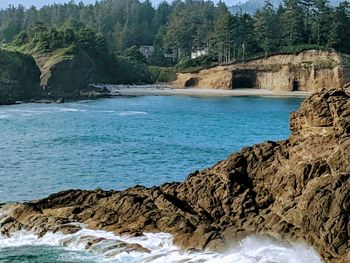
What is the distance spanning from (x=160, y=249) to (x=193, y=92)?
260 ft

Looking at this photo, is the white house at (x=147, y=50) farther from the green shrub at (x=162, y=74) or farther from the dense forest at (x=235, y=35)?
the green shrub at (x=162, y=74)

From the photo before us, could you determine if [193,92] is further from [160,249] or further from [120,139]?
[160,249]

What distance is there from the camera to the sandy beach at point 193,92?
90625 millimetres

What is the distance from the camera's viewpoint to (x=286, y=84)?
9281 centimetres

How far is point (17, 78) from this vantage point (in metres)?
80.1

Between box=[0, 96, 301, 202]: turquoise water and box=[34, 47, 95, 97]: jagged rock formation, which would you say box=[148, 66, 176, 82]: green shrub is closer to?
box=[34, 47, 95, 97]: jagged rock formation

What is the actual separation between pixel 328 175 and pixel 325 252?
2.19m

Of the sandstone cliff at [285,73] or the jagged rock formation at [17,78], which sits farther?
the sandstone cliff at [285,73]

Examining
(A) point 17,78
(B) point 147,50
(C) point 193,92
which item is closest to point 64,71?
(A) point 17,78

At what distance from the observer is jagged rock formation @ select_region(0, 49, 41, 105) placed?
7819cm

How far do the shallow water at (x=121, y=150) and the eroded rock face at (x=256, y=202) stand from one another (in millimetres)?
504

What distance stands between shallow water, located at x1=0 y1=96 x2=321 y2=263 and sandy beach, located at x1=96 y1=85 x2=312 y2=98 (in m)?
9.96

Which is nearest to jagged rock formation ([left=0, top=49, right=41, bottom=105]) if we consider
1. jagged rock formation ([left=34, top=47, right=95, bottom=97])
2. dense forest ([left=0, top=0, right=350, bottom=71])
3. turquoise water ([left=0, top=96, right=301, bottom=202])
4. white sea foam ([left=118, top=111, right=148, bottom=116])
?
jagged rock formation ([left=34, top=47, right=95, bottom=97])

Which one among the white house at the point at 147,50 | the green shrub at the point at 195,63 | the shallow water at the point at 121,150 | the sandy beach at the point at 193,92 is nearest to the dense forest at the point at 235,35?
the green shrub at the point at 195,63
